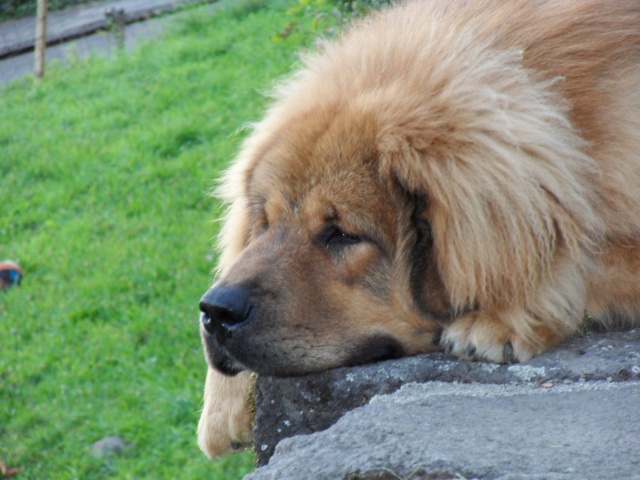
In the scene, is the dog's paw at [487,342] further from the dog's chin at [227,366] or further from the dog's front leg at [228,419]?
the dog's front leg at [228,419]

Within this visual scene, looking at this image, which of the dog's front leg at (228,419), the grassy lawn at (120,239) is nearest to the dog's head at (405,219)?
the dog's front leg at (228,419)

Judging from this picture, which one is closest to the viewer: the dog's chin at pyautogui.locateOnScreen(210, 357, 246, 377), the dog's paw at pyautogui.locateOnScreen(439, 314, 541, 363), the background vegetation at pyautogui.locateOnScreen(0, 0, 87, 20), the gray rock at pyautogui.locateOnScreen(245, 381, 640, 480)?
the gray rock at pyautogui.locateOnScreen(245, 381, 640, 480)

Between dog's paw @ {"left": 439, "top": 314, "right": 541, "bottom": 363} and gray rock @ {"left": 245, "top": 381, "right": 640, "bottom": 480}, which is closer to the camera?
gray rock @ {"left": 245, "top": 381, "right": 640, "bottom": 480}

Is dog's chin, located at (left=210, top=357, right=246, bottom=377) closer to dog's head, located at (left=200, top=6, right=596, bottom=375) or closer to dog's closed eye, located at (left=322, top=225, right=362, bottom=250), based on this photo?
dog's head, located at (left=200, top=6, right=596, bottom=375)

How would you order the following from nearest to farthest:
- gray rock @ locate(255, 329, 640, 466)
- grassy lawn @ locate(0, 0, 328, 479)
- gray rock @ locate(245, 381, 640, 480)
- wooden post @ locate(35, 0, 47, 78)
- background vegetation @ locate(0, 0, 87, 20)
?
gray rock @ locate(245, 381, 640, 480)
gray rock @ locate(255, 329, 640, 466)
grassy lawn @ locate(0, 0, 328, 479)
wooden post @ locate(35, 0, 47, 78)
background vegetation @ locate(0, 0, 87, 20)

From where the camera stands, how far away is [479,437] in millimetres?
1987

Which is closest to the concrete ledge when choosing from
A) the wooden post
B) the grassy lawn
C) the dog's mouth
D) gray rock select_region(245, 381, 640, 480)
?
the wooden post

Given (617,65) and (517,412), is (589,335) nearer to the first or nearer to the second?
(517,412)

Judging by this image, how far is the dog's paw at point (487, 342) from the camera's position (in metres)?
2.58

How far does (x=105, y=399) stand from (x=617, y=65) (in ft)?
12.8

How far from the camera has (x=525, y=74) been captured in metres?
2.82

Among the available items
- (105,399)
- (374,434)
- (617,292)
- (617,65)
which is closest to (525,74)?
(617,65)

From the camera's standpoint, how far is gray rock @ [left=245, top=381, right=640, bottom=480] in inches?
70.5

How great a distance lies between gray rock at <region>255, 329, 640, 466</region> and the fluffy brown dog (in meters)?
0.07
